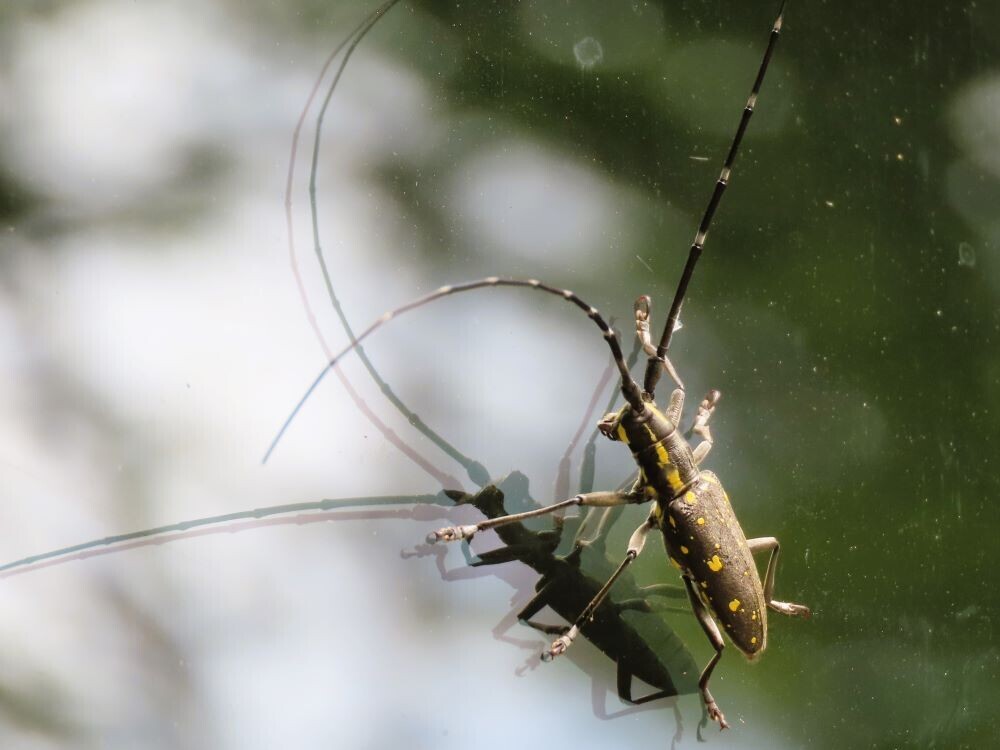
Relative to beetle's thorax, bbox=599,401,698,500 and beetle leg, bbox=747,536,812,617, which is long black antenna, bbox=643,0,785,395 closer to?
beetle's thorax, bbox=599,401,698,500

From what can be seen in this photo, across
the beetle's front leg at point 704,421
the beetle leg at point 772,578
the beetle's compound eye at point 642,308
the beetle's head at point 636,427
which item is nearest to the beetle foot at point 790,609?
the beetle leg at point 772,578

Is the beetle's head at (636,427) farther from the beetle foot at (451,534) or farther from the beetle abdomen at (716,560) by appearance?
the beetle foot at (451,534)

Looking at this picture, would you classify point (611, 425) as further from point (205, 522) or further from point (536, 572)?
point (205, 522)

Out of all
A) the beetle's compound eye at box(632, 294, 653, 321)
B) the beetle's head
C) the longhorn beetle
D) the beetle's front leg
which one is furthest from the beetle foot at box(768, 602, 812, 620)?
the beetle's compound eye at box(632, 294, 653, 321)

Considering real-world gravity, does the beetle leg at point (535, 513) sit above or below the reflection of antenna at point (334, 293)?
below

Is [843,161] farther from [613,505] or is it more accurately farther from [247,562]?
[247,562]
